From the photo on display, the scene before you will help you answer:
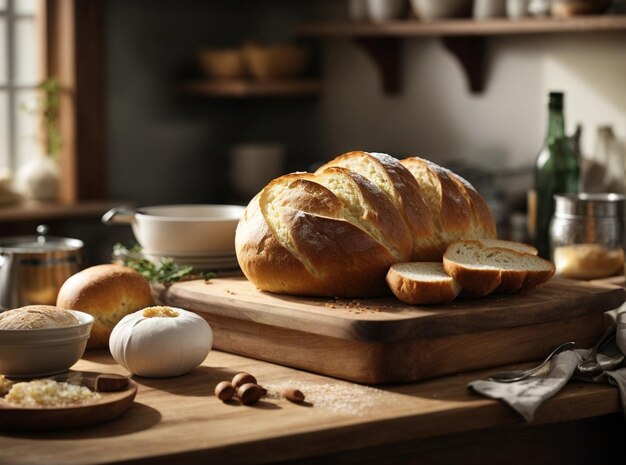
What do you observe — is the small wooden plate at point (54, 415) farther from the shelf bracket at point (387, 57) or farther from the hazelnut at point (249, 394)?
the shelf bracket at point (387, 57)

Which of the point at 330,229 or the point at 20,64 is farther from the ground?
the point at 20,64

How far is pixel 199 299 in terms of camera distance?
64.7 inches

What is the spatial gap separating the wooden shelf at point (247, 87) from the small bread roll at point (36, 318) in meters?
3.20

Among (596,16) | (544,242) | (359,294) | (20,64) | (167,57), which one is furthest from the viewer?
(167,57)

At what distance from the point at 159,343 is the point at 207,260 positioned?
1.31 ft

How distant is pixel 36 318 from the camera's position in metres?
1.41

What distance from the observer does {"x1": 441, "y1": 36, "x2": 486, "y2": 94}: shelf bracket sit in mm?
→ 4008

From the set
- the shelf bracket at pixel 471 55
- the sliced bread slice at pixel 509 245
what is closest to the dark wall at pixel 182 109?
the shelf bracket at pixel 471 55

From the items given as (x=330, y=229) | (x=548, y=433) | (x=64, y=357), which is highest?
(x=330, y=229)

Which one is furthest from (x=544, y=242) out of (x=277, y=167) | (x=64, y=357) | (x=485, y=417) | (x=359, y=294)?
(x=277, y=167)

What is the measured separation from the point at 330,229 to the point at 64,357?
1.36 feet

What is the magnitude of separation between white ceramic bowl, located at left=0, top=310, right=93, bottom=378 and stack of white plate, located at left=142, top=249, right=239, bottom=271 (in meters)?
0.40

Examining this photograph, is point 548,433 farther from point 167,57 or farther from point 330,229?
point 167,57

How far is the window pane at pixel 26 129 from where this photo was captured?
174 inches
